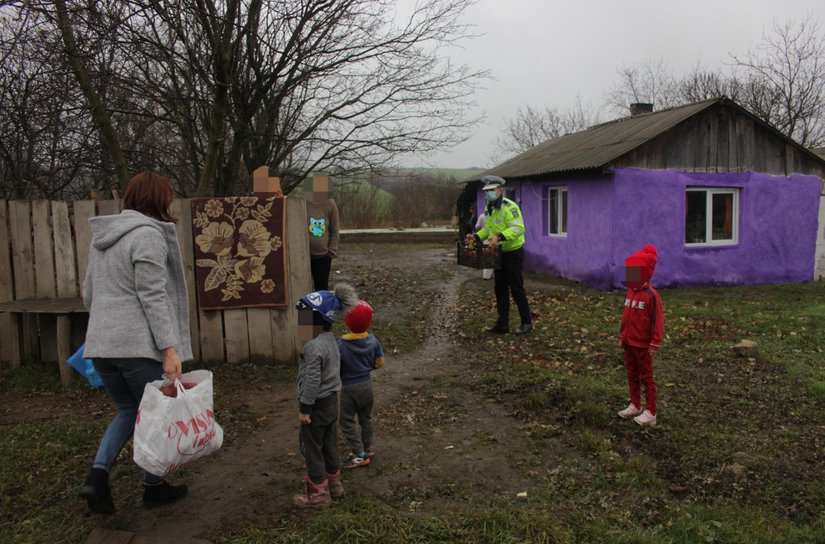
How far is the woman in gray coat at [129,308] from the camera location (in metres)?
3.36

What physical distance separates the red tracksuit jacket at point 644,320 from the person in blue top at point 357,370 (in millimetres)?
2158

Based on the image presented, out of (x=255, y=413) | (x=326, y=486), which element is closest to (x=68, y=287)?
(x=255, y=413)

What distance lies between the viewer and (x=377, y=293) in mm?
11930

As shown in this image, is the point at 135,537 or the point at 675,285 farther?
the point at 675,285

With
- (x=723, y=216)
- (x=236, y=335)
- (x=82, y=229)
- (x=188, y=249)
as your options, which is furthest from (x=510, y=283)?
(x=723, y=216)

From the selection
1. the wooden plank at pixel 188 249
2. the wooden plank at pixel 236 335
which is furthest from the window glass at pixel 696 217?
the wooden plank at pixel 188 249

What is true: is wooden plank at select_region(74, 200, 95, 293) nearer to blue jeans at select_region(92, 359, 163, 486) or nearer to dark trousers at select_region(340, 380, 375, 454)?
blue jeans at select_region(92, 359, 163, 486)

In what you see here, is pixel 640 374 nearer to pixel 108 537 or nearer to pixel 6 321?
pixel 108 537

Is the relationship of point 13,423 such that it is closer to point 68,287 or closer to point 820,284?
point 68,287

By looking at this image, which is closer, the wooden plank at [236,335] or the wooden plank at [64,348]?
the wooden plank at [64,348]

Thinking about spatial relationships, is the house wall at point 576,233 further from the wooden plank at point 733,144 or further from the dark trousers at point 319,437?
the dark trousers at point 319,437

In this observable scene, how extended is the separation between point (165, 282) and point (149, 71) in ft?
21.1

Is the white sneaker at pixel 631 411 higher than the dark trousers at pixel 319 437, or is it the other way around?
the dark trousers at pixel 319 437

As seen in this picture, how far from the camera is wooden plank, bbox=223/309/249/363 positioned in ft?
20.9
